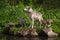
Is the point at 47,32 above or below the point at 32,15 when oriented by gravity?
below

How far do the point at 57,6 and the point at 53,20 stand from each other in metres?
8.13

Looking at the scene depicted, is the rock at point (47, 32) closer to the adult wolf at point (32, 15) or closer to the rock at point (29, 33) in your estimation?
the rock at point (29, 33)

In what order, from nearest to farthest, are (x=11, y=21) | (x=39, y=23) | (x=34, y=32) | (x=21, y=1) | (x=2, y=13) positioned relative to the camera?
(x=34, y=32)
(x=39, y=23)
(x=11, y=21)
(x=2, y=13)
(x=21, y=1)

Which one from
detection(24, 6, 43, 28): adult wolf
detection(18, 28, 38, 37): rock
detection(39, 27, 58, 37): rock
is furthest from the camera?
detection(24, 6, 43, 28): adult wolf

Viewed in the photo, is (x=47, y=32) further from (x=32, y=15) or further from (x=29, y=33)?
(x=32, y=15)

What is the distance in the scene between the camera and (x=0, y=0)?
3450 cm

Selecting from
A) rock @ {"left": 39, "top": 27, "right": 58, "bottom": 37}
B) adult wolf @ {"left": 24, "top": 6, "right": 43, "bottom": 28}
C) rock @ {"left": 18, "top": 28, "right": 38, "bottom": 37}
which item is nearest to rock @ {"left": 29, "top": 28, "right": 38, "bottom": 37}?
rock @ {"left": 18, "top": 28, "right": 38, "bottom": 37}

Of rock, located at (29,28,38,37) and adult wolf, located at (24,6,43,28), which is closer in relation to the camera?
rock, located at (29,28,38,37)

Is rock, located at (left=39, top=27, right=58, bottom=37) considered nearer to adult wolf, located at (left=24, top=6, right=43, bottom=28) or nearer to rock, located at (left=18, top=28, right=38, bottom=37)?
rock, located at (left=18, top=28, right=38, bottom=37)

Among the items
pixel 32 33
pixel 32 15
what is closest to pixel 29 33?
pixel 32 33

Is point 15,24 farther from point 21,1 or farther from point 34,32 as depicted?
point 21,1

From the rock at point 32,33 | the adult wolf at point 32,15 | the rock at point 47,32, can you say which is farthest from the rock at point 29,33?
the adult wolf at point 32,15

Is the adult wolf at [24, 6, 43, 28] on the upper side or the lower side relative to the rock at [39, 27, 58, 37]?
upper

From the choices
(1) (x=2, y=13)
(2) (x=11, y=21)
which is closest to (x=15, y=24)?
(2) (x=11, y=21)
